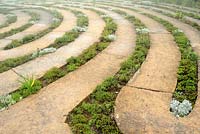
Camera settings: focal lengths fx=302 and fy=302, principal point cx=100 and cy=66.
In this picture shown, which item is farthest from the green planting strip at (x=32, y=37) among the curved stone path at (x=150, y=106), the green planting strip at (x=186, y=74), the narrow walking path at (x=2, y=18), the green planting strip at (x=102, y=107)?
the green planting strip at (x=186, y=74)

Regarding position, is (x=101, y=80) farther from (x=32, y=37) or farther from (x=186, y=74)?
(x=32, y=37)

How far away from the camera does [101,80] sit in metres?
7.79

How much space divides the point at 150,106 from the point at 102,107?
1.03 metres

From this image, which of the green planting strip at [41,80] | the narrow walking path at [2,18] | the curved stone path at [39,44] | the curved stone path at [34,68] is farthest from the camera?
the narrow walking path at [2,18]

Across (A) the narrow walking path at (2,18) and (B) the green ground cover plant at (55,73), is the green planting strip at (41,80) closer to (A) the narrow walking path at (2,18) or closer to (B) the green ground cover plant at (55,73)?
(B) the green ground cover plant at (55,73)

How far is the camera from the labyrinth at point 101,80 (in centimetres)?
584

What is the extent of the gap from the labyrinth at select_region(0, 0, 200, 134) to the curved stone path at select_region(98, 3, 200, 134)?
18mm

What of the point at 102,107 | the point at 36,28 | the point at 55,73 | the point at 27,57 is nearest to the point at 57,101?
the point at 102,107

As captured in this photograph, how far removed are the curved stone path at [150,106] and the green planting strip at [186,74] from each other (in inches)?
6.7

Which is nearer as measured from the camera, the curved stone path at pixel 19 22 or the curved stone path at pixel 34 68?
the curved stone path at pixel 34 68

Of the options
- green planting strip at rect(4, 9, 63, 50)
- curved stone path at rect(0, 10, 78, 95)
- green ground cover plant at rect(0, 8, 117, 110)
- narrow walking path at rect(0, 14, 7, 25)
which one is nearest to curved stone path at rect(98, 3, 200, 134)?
green ground cover plant at rect(0, 8, 117, 110)

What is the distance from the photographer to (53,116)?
6.09 m

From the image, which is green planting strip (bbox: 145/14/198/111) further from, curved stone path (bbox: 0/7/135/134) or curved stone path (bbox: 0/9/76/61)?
curved stone path (bbox: 0/9/76/61)

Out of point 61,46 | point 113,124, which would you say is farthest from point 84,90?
point 61,46
